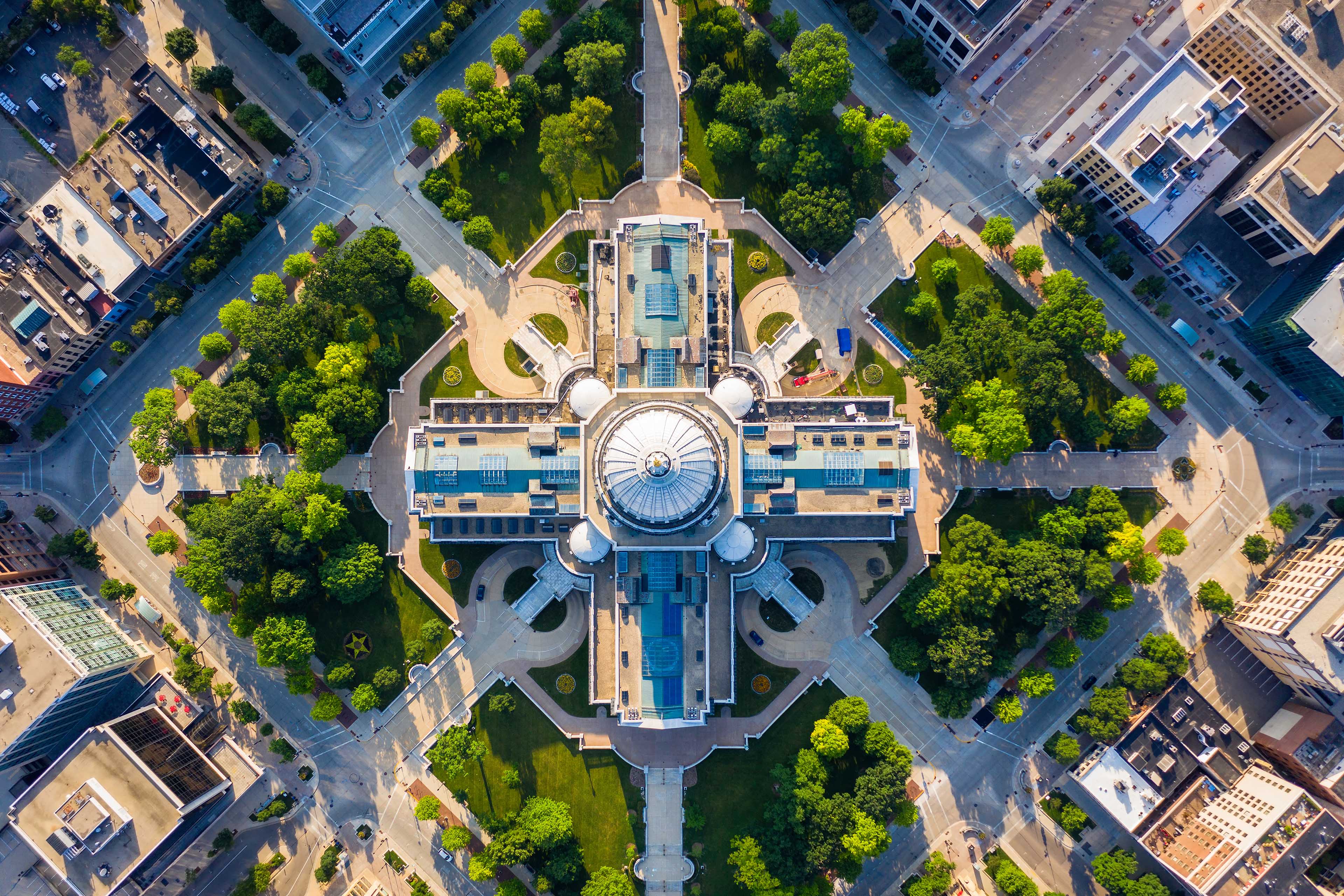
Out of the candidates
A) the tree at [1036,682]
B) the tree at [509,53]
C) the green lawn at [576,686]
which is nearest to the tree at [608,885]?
the green lawn at [576,686]

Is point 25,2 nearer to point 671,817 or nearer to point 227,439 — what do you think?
point 227,439

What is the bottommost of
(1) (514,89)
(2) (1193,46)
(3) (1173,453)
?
(3) (1173,453)

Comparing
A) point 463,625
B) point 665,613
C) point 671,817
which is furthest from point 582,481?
point 671,817

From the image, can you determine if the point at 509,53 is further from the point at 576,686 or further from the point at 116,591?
the point at 116,591

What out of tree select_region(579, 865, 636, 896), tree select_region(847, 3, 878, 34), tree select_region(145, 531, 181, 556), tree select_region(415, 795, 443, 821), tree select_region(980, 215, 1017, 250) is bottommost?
tree select_region(579, 865, 636, 896)

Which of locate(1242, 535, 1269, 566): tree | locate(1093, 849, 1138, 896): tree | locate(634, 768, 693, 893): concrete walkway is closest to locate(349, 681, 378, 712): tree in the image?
locate(634, 768, 693, 893): concrete walkway

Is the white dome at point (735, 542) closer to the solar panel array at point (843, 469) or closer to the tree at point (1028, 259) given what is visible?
the solar panel array at point (843, 469)

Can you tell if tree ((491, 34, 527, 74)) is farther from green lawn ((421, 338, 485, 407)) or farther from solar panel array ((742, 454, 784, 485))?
solar panel array ((742, 454, 784, 485))
